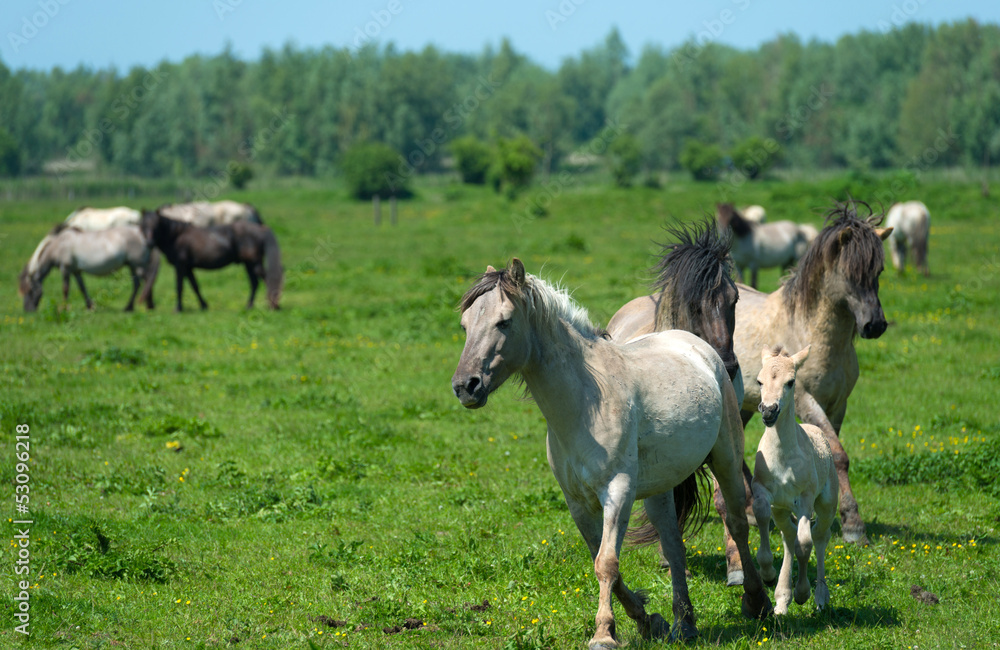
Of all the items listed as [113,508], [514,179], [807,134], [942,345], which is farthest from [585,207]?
[807,134]

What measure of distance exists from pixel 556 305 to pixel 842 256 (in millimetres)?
3175

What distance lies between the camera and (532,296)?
4137mm

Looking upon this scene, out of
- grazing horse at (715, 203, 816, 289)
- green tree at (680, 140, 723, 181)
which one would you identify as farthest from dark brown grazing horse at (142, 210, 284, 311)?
green tree at (680, 140, 723, 181)

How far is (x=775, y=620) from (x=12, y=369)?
1072cm

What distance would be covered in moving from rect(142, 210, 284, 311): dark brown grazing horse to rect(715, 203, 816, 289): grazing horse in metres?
10.1

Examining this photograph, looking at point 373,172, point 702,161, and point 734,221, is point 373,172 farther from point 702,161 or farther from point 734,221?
point 734,221

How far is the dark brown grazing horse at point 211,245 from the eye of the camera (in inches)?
713

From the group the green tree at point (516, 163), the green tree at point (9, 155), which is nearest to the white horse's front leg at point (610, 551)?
the green tree at point (516, 163)

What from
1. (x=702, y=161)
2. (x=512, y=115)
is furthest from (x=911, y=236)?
(x=512, y=115)

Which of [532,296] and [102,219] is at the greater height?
[532,296]

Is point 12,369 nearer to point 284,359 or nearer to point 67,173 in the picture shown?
point 284,359

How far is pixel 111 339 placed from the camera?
14.2 meters

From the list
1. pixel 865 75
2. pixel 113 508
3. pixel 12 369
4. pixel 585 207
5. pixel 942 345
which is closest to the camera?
pixel 113 508

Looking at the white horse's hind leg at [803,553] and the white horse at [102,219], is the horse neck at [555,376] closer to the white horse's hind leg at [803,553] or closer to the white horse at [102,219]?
the white horse's hind leg at [803,553]
